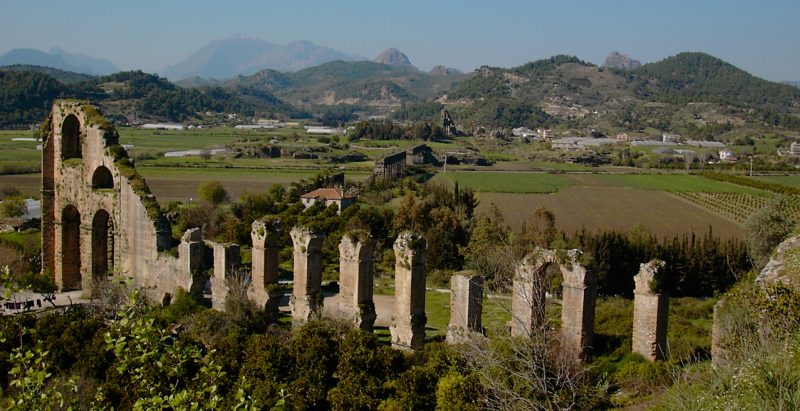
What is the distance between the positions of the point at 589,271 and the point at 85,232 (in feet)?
58.3

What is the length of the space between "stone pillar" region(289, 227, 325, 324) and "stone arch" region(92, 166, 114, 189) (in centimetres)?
866

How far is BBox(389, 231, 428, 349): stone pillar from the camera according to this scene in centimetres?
1872

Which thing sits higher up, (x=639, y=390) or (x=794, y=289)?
(x=794, y=289)

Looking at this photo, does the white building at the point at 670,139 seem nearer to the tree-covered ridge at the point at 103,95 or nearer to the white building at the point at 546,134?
the white building at the point at 546,134

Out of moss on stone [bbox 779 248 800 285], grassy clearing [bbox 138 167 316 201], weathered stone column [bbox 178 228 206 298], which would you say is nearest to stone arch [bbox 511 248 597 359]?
moss on stone [bbox 779 248 800 285]

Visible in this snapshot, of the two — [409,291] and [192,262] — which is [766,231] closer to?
[409,291]

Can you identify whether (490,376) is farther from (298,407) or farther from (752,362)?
(752,362)

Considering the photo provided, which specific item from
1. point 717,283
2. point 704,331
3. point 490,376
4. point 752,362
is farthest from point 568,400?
point 717,283

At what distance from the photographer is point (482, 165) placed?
10181 centimetres

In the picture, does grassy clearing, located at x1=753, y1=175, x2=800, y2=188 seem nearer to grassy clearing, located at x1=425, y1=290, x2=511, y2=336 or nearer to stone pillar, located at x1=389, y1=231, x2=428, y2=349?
grassy clearing, located at x1=425, y1=290, x2=511, y2=336

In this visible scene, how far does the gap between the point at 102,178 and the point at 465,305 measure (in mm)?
14380

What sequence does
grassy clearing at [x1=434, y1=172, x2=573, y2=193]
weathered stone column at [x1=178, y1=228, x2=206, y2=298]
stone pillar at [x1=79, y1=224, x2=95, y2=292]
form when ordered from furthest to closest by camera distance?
1. grassy clearing at [x1=434, y1=172, x2=573, y2=193]
2. stone pillar at [x1=79, y1=224, x2=95, y2=292]
3. weathered stone column at [x1=178, y1=228, x2=206, y2=298]

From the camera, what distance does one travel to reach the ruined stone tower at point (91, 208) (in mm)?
23625

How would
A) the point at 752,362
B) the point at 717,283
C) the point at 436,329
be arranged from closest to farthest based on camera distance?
the point at 752,362 < the point at 436,329 < the point at 717,283
